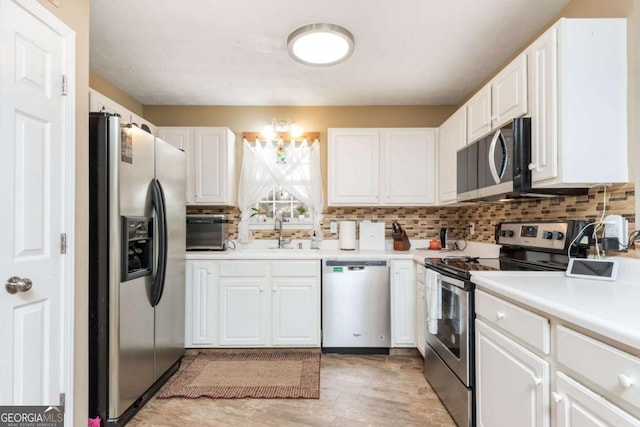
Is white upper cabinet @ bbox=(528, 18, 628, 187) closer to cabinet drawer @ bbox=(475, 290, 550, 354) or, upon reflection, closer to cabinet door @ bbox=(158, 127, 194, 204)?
cabinet drawer @ bbox=(475, 290, 550, 354)

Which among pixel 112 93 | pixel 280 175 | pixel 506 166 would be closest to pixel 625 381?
pixel 506 166

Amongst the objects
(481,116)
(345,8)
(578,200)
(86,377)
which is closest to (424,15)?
(345,8)

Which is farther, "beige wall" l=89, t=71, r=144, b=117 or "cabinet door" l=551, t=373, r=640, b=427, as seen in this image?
"beige wall" l=89, t=71, r=144, b=117

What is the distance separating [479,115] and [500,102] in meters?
0.33

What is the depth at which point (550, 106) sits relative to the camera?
166cm

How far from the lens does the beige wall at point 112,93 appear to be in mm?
2900

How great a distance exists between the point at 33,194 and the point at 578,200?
2748 mm

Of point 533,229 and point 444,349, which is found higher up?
point 533,229

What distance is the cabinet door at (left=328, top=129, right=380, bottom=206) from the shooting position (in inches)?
137

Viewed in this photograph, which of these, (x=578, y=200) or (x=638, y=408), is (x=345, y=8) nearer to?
(x=578, y=200)

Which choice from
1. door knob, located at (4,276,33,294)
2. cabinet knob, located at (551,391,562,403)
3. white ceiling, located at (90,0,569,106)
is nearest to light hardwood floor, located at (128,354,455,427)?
cabinet knob, located at (551,391,562,403)

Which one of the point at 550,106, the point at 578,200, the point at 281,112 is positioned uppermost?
the point at 281,112

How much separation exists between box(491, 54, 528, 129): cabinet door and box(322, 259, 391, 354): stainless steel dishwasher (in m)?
1.56

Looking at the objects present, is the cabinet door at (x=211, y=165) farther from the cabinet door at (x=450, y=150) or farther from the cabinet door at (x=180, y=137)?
the cabinet door at (x=450, y=150)
